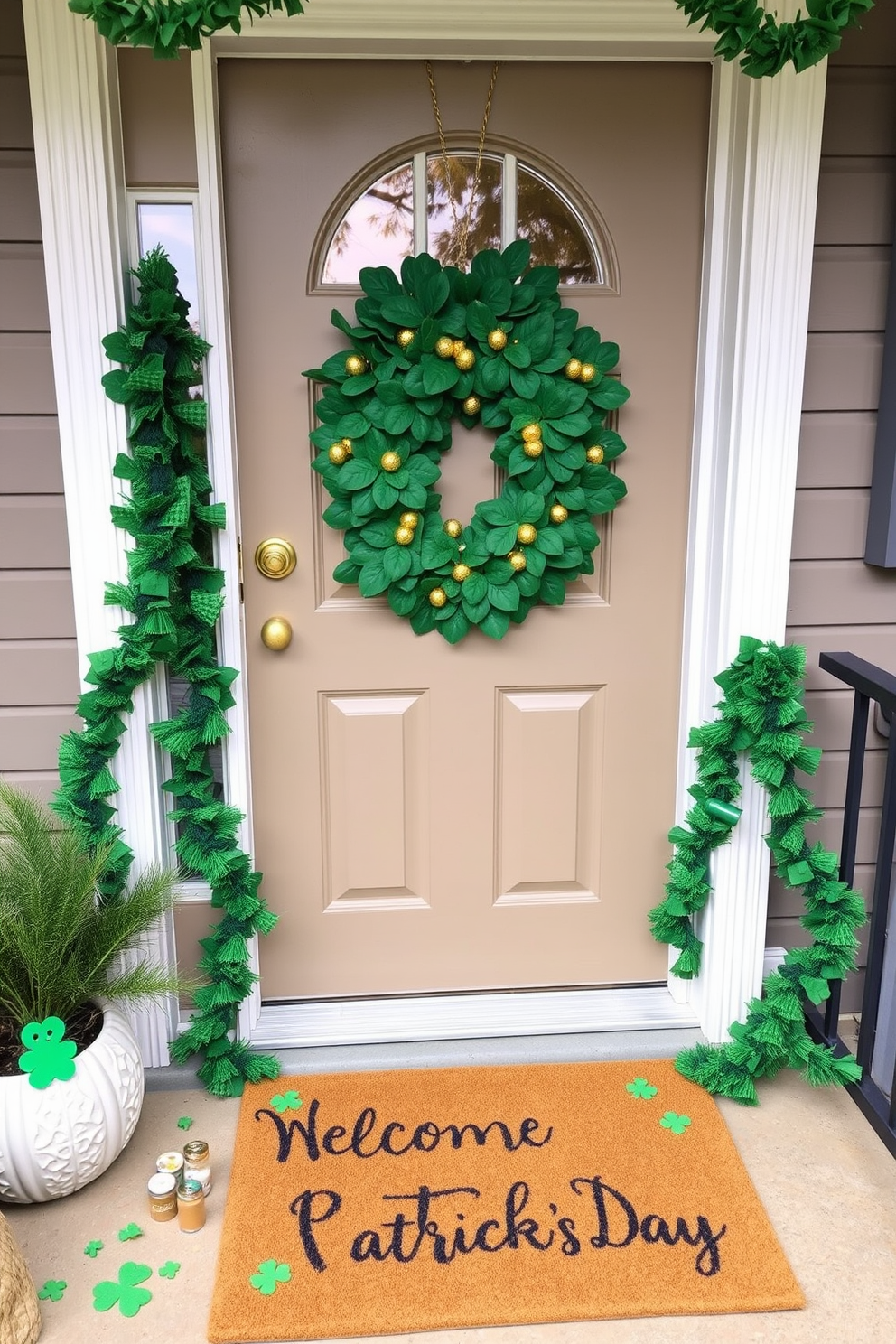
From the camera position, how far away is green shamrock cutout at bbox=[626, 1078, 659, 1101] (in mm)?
1940

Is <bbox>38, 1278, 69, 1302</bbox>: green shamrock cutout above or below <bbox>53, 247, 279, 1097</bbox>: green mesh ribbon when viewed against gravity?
below

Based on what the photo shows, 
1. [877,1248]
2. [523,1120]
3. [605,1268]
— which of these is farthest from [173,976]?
[877,1248]

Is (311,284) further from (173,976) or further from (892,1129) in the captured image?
(892,1129)

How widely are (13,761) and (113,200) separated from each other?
1093 millimetres

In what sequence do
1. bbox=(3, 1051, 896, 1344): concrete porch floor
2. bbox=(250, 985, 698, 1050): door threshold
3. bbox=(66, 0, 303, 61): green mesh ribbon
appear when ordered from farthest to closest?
bbox=(250, 985, 698, 1050): door threshold < bbox=(3, 1051, 896, 1344): concrete porch floor < bbox=(66, 0, 303, 61): green mesh ribbon

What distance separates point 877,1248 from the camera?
1598 millimetres

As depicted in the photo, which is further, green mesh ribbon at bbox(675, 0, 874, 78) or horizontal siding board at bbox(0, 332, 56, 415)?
horizontal siding board at bbox(0, 332, 56, 415)

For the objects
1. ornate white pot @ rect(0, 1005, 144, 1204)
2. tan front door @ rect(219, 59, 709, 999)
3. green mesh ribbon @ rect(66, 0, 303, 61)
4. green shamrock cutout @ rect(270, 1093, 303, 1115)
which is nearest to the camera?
green mesh ribbon @ rect(66, 0, 303, 61)

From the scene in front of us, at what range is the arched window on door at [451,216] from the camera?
183 cm

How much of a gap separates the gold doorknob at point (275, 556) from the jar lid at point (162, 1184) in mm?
1126

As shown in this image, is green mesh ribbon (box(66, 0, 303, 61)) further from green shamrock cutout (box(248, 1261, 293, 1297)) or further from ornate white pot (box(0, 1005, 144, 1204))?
green shamrock cutout (box(248, 1261, 293, 1297))

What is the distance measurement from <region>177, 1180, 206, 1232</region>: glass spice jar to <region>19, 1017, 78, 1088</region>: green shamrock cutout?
280mm

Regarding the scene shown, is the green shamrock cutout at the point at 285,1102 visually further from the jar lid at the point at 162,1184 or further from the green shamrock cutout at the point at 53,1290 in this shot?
the green shamrock cutout at the point at 53,1290

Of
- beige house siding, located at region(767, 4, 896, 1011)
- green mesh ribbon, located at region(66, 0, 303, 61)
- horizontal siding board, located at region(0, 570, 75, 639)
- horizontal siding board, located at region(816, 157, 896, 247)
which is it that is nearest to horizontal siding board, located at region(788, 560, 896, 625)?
beige house siding, located at region(767, 4, 896, 1011)
